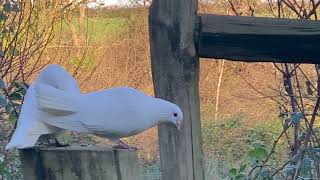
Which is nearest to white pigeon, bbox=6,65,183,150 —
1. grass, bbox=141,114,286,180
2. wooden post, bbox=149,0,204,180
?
wooden post, bbox=149,0,204,180

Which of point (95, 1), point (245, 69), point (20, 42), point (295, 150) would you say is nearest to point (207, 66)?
point (245, 69)

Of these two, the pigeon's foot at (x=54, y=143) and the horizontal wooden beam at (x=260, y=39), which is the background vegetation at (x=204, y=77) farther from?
the pigeon's foot at (x=54, y=143)

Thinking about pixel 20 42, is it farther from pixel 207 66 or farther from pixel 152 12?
pixel 207 66

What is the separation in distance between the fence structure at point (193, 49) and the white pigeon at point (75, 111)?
0.42m

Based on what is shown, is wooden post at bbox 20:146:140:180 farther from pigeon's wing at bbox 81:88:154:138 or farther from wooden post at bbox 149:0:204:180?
wooden post at bbox 149:0:204:180

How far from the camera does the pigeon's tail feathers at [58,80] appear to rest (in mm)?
1326

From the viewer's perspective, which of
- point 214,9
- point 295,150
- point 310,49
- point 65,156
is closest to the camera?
point 65,156

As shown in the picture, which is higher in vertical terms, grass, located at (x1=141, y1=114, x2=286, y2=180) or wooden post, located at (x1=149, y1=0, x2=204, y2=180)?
wooden post, located at (x1=149, y1=0, x2=204, y2=180)

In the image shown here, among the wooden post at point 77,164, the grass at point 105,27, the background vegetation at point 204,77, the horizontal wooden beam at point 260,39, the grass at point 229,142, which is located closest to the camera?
the wooden post at point 77,164

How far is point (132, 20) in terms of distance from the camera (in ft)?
23.9

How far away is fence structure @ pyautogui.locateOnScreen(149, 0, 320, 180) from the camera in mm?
1720

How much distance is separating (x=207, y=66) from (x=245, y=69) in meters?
0.62

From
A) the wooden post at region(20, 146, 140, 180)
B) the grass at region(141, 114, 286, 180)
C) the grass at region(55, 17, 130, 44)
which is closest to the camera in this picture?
the wooden post at region(20, 146, 140, 180)

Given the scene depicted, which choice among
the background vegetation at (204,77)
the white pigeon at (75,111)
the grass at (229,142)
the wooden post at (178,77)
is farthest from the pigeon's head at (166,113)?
the grass at (229,142)
